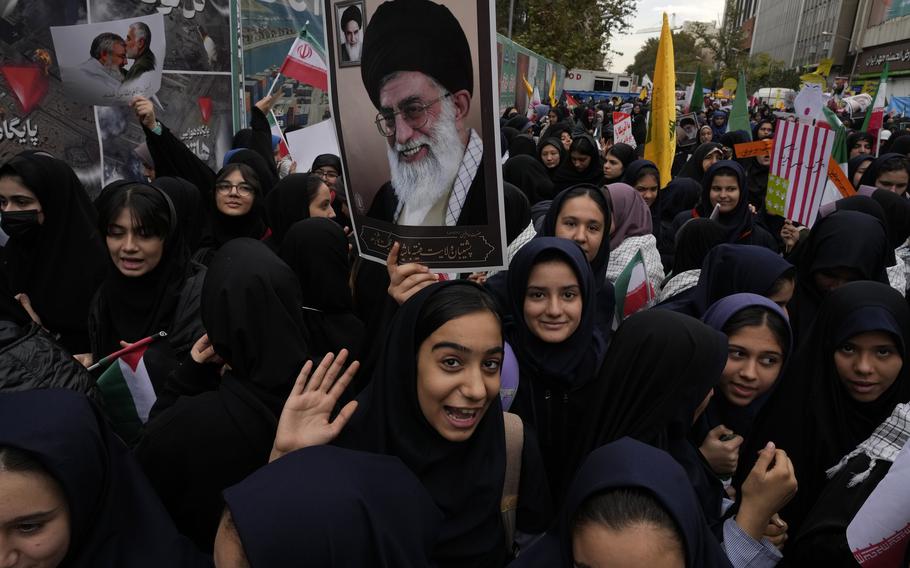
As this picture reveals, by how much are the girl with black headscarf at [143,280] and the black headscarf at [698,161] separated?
18.7 ft

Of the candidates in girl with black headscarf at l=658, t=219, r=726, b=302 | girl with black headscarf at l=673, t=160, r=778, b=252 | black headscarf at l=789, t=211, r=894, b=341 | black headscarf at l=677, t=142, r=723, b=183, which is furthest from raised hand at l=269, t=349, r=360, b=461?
black headscarf at l=677, t=142, r=723, b=183

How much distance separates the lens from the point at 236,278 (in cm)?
190

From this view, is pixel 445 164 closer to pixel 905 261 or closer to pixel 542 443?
pixel 542 443

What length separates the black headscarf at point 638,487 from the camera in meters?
1.31

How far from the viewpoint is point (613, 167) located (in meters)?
6.27

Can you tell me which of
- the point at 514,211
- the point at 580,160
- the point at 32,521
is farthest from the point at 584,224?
the point at 580,160

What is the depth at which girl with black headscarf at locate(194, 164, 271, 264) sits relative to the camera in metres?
3.63

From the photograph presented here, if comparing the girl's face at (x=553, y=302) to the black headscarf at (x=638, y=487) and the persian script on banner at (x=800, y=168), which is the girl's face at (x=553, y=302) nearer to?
the black headscarf at (x=638, y=487)

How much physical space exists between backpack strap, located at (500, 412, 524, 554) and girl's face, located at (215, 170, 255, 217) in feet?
8.17

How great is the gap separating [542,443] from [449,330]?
0.76 meters

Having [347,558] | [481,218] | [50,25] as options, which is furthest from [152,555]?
[50,25]

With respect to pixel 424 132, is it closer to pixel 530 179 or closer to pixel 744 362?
pixel 744 362

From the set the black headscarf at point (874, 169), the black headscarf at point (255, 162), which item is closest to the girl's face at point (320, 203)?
the black headscarf at point (255, 162)

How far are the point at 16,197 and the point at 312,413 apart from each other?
7.36 feet
